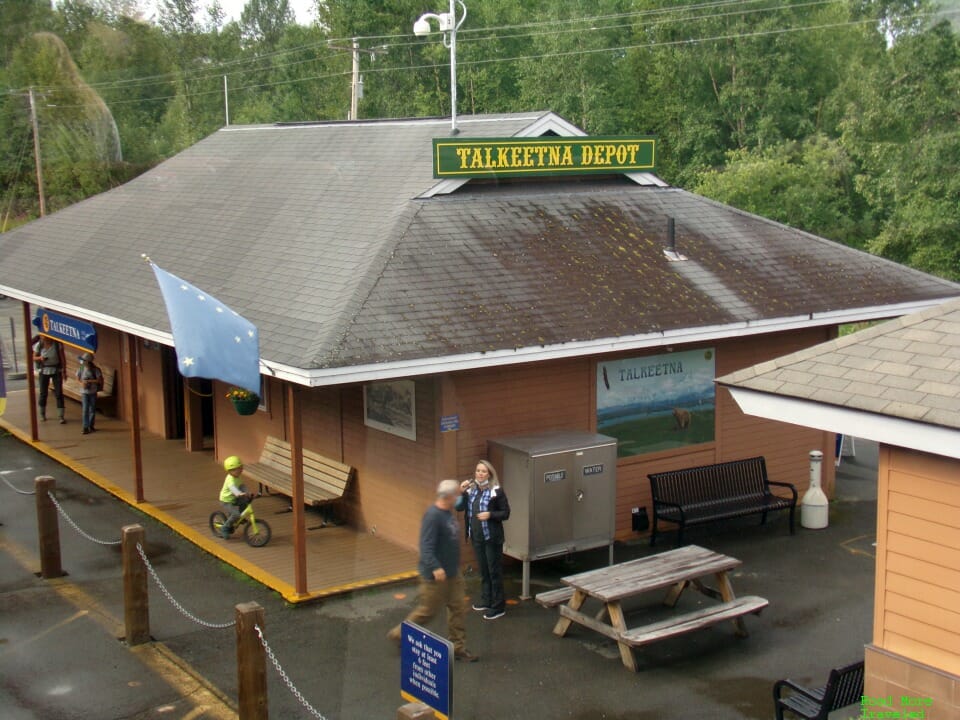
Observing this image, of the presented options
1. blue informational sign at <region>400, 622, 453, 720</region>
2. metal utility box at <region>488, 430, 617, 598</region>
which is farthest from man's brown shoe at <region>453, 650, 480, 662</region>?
blue informational sign at <region>400, 622, 453, 720</region>

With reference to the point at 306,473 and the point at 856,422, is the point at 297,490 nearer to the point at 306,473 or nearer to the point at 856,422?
the point at 306,473

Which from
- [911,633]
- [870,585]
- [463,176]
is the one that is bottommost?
[870,585]

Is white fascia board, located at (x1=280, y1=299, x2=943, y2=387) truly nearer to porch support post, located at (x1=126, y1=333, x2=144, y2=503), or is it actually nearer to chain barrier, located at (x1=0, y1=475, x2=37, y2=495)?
porch support post, located at (x1=126, y1=333, x2=144, y2=503)

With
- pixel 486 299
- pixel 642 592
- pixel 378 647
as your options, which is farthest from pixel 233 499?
pixel 642 592

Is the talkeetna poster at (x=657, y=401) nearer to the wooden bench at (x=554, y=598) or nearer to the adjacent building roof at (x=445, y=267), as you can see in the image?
the adjacent building roof at (x=445, y=267)

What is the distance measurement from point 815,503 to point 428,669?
7636 millimetres

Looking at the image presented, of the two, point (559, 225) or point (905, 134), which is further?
point (905, 134)

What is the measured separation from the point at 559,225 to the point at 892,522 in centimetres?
750

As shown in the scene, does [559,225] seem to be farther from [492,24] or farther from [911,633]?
[492,24]

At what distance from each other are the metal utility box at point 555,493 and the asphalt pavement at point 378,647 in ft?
1.83

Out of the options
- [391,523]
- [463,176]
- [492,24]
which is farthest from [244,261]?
[492,24]

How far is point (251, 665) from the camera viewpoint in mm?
8414

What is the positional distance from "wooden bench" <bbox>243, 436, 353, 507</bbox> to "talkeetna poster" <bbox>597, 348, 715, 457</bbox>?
317cm

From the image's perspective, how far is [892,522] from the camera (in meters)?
7.25
